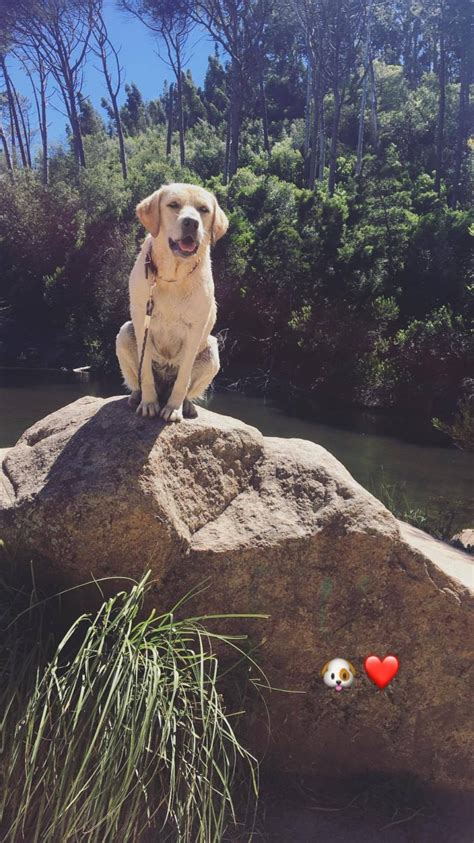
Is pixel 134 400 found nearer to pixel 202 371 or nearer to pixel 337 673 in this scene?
pixel 202 371

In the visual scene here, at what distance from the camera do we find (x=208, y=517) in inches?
167

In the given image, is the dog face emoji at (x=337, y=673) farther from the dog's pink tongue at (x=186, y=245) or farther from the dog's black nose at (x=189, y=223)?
the dog's black nose at (x=189, y=223)

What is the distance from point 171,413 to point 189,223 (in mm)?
1154

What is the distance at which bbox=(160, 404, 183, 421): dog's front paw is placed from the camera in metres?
4.32

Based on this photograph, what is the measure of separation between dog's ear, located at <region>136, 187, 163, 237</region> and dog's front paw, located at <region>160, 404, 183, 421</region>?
108 cm

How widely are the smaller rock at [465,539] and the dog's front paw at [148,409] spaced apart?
572 cm

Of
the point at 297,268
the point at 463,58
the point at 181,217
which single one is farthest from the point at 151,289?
the point at 463,58

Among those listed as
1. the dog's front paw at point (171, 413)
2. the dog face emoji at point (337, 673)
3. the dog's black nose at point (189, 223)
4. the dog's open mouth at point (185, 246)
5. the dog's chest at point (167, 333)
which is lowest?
the dog face emoji at point (337, 673)

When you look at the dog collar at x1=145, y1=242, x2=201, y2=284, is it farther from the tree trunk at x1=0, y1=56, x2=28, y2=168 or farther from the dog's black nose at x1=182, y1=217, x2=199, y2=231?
the tree trunk at x1=0, y1=56, x2=28, y2=168

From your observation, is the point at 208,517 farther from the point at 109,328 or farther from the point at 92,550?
the point at 109,328

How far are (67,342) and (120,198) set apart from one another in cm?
721

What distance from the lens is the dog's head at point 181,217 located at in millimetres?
3977

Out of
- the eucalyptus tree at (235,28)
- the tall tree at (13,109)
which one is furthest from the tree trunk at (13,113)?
the eucalyptus tree at (235,28)

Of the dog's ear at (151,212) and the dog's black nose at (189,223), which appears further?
the dog's ear at (151,212)
